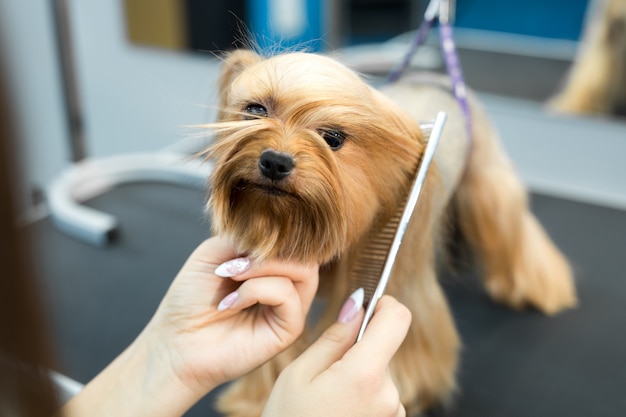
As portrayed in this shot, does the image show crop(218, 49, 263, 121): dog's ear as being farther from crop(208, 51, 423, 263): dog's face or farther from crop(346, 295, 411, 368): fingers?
crop(346, 295, 411, 368): fingers

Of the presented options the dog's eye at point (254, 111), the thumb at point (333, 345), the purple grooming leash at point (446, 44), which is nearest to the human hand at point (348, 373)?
the thumb at point (333, 345)

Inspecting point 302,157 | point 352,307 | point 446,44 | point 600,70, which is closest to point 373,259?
point 352,307

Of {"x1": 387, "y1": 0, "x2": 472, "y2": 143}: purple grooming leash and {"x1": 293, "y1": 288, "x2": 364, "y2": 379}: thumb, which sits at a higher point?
{"x1": 387, "y1": 0, "x2": 472, "y2": 143}: purple grooming leash

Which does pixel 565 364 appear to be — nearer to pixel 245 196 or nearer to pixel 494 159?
pixel 494 159

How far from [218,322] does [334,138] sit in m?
0.22

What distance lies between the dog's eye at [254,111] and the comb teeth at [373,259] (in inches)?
6.6

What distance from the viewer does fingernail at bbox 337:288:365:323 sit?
0.64 metres

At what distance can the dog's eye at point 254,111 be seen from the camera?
0.59 m

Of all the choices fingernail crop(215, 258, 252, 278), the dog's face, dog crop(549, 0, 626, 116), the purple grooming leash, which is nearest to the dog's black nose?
the dog's face

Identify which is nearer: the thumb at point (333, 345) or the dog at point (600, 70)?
the thumb at point (333, 345)

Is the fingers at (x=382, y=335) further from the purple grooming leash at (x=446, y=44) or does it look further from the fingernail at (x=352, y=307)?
the purple grooming leash at (x=446, y=44)

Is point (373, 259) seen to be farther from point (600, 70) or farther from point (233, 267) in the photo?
point (600, 70)

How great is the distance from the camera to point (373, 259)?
26.3 inches

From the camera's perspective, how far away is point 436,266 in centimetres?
83
